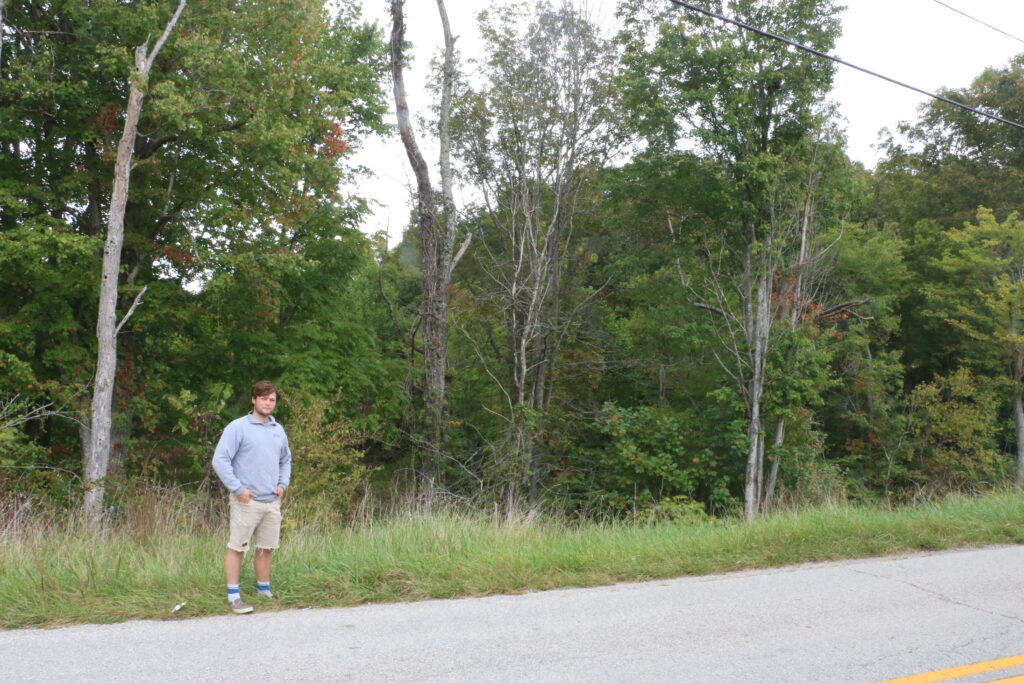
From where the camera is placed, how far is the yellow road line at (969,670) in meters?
3.78

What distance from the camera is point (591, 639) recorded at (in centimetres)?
441

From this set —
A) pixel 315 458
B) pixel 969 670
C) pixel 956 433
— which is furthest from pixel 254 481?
pixel 956 433

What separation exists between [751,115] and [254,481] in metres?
15.6

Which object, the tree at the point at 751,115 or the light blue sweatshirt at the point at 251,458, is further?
the tree at the point at 751,115

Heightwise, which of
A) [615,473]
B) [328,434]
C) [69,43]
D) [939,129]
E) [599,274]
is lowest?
[615,473]

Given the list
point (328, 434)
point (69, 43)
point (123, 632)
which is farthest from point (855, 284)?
point (123, 632)

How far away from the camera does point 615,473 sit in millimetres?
19062

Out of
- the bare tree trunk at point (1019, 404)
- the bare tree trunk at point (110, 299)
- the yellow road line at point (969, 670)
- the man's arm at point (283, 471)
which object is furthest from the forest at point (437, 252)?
the yellow road line at point (969, 670)

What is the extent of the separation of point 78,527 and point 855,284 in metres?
28.1

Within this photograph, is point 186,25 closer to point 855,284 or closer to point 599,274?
point 599,274

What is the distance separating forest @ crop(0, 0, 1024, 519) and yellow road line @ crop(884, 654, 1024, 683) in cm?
698

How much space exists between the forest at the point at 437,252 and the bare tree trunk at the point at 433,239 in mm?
69

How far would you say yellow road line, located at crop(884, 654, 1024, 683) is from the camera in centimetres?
378

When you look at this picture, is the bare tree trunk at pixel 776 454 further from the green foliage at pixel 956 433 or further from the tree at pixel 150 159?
the tree at pixel 150 159
